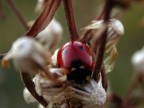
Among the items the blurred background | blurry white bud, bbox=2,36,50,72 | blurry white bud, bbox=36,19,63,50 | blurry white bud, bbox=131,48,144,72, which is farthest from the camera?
the blurred background

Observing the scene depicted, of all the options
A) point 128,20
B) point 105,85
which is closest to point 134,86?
point 105,85

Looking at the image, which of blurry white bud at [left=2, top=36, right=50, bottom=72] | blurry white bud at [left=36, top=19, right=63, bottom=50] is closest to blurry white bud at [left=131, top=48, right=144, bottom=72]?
blurry white bud at [left=36, top=19, right=63, bottom=50]

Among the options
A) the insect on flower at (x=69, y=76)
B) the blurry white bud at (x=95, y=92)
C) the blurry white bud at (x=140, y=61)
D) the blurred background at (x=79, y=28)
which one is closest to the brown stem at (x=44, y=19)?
the insect on flower at (x=69, y=76)

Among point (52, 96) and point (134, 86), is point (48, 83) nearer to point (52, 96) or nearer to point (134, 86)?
point (52, 96)

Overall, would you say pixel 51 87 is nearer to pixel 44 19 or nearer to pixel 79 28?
pixel 44 19

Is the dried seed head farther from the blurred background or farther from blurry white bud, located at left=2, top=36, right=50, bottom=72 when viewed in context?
the blurred background
